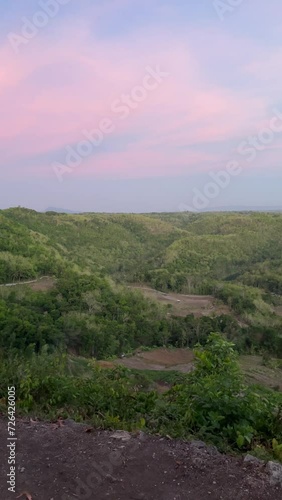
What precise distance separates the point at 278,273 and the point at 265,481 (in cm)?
5893

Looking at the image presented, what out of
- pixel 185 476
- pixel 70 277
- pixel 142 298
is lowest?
pixel 142 298

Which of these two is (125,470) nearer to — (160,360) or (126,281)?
(160,360)

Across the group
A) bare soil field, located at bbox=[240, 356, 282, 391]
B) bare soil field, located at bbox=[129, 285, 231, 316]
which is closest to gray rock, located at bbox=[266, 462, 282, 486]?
bare soil field, located at bbox=[240, 356, 282, 391]

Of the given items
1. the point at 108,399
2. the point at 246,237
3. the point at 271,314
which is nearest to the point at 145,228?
the point at 246,237

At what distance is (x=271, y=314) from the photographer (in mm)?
43094

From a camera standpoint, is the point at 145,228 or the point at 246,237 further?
the point at 145,228

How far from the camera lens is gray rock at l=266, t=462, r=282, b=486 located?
3.12m

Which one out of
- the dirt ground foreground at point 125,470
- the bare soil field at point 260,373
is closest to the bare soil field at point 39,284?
the bare soil field at point 260,373

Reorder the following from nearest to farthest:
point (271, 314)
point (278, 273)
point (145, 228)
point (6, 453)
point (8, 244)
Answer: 1. point (6, 453)
2. point (8, 244)
3. point (271, 314)
4. point (278, 273)
5. point (145, 228)

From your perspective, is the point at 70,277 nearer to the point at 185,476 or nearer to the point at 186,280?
the point at 186,280

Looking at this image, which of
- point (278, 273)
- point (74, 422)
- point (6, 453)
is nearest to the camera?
point (6, 453)

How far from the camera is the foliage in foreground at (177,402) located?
3783mm

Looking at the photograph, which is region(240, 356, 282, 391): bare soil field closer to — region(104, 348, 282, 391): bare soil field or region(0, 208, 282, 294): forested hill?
region(104, 348, 282, 391): bare soil field

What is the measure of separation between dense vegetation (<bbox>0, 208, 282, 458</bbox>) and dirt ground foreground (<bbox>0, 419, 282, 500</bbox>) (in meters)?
0.24
